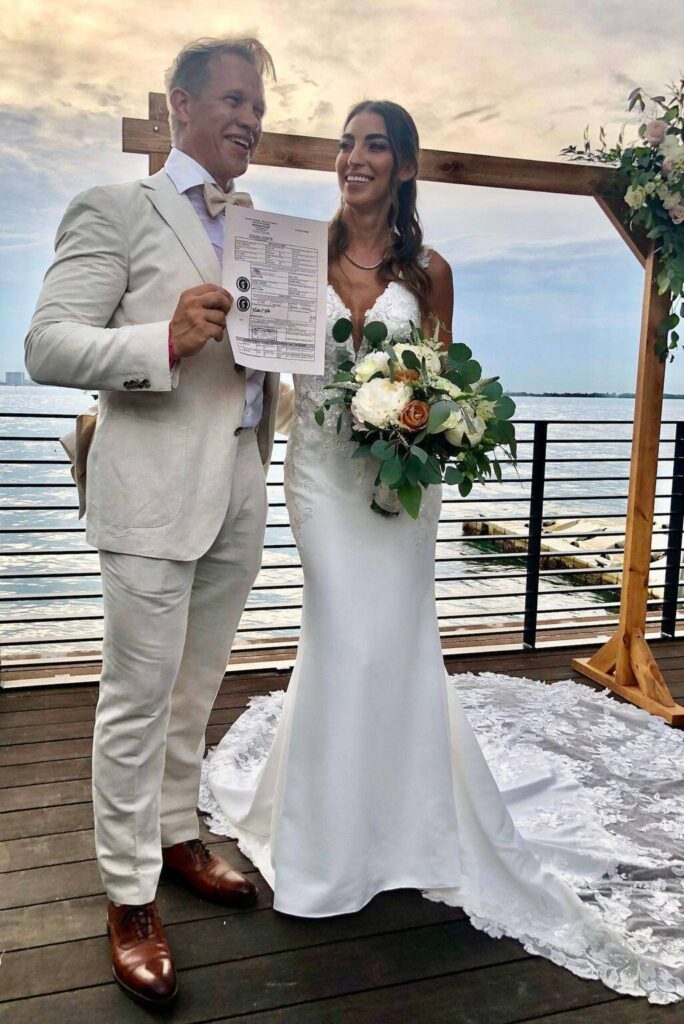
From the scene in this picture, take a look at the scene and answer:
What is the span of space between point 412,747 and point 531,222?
23.5 metres

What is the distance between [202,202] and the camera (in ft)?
5.79

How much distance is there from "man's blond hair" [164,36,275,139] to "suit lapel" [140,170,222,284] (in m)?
0.19

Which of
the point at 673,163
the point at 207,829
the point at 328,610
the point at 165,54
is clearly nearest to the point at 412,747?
the point at 328,610

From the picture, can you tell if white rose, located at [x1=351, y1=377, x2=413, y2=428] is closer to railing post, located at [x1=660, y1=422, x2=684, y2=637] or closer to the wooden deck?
the wooden deck

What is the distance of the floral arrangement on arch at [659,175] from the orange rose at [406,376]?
1.83m

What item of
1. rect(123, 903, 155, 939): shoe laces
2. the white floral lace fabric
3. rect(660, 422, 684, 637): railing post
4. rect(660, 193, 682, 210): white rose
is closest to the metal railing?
rect(660, 422, 684, 637): railing post

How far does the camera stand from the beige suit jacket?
1.59 metres

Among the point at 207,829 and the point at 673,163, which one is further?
the point at 673,163

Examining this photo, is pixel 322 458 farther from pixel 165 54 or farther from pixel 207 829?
pixel 165 54

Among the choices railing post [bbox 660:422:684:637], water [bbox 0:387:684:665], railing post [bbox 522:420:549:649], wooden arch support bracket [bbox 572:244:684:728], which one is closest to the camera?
wooden arch support bracket [bbox 572:244:684:728]

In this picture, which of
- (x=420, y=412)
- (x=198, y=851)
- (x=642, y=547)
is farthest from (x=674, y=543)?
(x=198, y=851)

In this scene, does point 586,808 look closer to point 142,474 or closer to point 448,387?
point 448,387

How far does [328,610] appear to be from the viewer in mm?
1997

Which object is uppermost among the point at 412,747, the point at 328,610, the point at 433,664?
the point at 328,610
